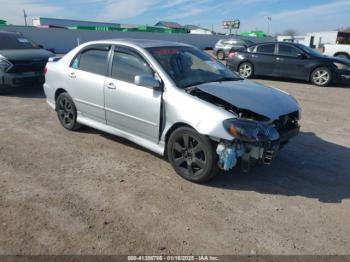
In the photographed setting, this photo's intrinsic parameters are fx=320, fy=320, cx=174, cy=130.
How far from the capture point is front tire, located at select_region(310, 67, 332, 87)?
36.4 feet

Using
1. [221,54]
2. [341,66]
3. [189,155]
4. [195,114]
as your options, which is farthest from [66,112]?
[221,54]

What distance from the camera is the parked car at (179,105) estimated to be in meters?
3.63

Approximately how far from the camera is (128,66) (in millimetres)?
4562

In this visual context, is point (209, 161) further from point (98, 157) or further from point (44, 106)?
point (44, 106)

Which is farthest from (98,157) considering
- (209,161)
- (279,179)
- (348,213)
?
(348,213)

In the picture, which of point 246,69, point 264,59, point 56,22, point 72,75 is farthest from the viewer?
point 56,22

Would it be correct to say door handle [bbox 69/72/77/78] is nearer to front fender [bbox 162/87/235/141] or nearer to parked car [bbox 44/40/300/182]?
parked car [bbox 44/40/300/182]

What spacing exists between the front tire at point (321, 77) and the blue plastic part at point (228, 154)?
8955mm

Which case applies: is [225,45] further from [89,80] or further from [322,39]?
[322,39]

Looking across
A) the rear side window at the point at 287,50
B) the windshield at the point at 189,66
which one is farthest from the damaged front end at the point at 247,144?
the rear side window at the point at 287,50

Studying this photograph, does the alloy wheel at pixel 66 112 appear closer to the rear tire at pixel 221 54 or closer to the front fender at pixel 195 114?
the front fender at pixel 195 114

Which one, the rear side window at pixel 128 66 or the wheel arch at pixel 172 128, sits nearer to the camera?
the wheel arch at pixel 172 128

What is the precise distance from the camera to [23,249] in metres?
2.76

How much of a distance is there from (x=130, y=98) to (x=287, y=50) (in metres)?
9.33
